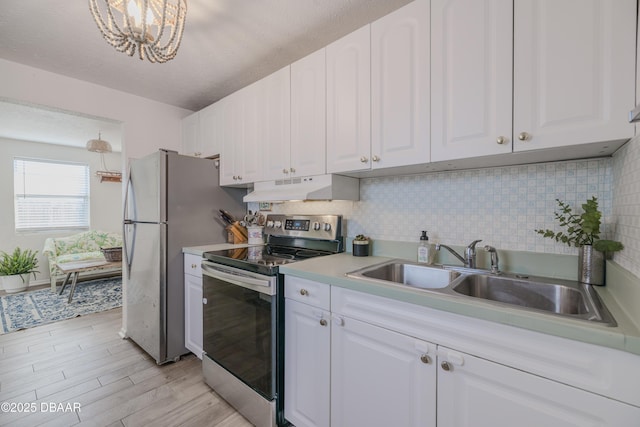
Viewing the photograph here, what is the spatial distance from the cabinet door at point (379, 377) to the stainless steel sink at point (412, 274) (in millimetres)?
283

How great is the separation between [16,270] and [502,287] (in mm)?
5823

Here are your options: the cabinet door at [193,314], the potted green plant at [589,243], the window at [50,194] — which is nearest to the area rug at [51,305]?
the window at [50,194]

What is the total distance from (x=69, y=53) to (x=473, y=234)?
2.93 meters

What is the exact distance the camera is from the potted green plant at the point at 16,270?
3910mm

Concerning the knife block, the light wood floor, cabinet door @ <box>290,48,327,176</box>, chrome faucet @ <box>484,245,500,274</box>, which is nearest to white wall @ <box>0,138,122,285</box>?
the light wood floor

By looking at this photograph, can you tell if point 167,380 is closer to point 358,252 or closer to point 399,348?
point 358,252

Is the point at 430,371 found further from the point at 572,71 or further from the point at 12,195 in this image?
the point at 12,195

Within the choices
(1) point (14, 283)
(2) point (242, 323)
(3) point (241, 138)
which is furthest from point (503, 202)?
(1) point (14, 283)

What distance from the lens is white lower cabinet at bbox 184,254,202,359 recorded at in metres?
2.10

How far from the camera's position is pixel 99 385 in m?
1.92

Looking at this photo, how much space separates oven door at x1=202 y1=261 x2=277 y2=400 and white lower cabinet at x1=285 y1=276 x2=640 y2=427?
100mm

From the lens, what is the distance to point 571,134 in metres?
0.98

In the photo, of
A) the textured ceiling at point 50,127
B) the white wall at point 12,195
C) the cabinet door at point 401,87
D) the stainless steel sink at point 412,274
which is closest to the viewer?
the cabinet door at point 401,87

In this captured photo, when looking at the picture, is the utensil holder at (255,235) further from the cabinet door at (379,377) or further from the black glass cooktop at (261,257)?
the cabinet door at (379,377)
